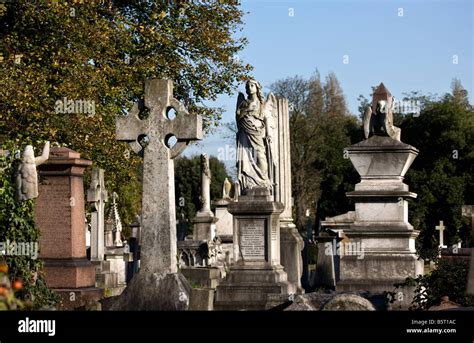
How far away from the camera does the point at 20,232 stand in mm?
15805

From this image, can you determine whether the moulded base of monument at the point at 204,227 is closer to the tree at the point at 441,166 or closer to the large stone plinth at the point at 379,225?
the large stone plinth at the point at 379,225

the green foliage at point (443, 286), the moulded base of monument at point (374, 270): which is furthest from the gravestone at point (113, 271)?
the green foliage at point (443, 286)

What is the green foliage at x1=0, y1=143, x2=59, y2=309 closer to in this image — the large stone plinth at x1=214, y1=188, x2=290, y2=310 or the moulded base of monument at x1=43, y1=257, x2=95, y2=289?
the moulded base of monument at x1=43, y1=257, x2=95, y2=289

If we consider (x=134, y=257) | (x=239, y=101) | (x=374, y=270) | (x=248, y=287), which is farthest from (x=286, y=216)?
(x=134, y=257)

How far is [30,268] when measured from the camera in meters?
15.4

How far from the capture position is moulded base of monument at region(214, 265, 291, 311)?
19.3m

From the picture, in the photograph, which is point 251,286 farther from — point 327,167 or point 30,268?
point 327,167

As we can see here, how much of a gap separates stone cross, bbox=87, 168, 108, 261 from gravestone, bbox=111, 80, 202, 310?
49.1 feet

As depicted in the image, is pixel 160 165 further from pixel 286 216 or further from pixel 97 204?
pixel 97 204

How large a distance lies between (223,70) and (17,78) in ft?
25.5

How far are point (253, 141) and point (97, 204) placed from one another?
30.6 feet

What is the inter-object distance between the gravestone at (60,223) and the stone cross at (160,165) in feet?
14.6

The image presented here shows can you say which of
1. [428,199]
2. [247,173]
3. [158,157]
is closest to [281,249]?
[247,173]

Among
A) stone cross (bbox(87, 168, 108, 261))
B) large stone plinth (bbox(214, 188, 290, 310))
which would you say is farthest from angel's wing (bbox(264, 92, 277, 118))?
stone cross (bbox(87, 168, 108, 261))
